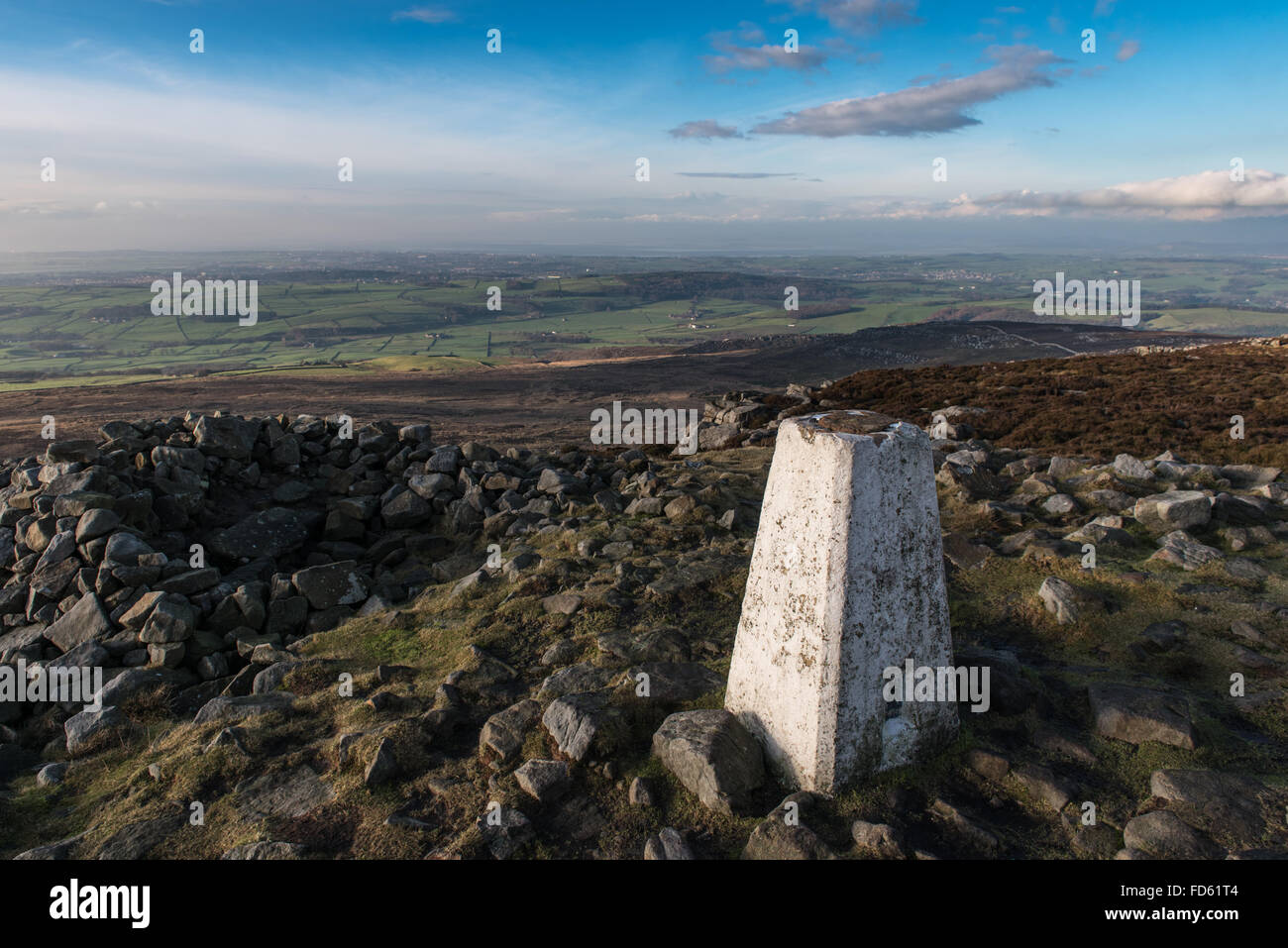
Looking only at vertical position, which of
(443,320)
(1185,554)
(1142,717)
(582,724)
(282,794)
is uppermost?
(443,320)

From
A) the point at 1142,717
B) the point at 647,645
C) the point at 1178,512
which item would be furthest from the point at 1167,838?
the point at 1178,512

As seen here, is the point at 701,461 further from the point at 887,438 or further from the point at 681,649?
the point at 887,438

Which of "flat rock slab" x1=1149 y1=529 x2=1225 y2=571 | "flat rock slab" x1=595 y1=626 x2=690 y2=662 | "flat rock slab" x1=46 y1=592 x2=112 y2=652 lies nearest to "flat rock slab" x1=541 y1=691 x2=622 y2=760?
"flat rock slab" x1=595 y1=626 x2=690 y2=662

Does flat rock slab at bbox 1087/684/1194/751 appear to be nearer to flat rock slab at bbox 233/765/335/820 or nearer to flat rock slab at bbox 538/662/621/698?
flat rock slab at bbox 538/662/621/698

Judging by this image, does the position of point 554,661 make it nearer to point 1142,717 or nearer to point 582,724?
point 582,724

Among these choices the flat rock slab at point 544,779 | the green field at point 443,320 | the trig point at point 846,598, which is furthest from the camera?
the green field at point 443,320

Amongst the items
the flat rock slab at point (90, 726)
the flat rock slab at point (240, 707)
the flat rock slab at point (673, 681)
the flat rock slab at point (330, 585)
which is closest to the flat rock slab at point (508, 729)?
the flat rock slab at point (673, 681)

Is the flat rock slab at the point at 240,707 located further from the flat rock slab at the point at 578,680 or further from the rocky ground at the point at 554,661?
the flat rock slab at the point at 578,680
